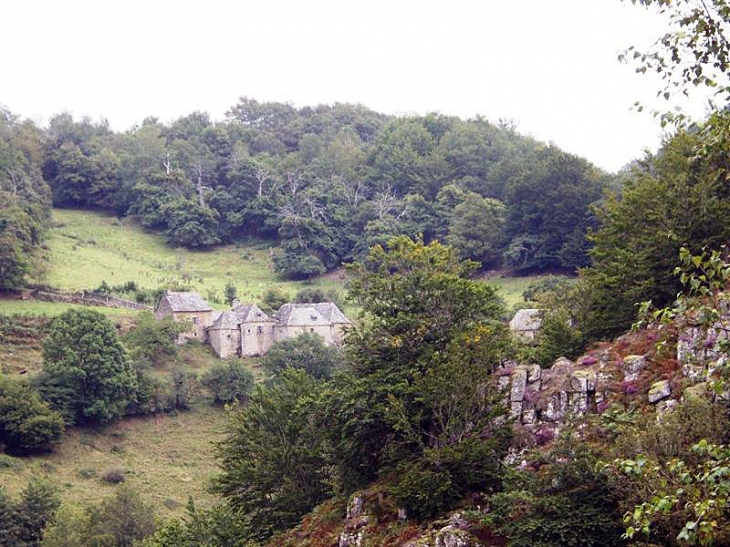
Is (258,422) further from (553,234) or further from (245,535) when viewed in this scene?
(553,234)

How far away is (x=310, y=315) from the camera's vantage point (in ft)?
237

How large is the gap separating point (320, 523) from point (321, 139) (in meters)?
113

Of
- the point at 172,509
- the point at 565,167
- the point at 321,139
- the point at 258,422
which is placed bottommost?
the point at 172,509

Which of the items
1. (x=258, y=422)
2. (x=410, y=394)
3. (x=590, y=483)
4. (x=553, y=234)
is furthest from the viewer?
(x=553, y=234)

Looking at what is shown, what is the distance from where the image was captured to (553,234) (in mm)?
78375

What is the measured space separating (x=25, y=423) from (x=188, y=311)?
21139 mm

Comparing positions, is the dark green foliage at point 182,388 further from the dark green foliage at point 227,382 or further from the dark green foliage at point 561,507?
the dark green foliage at point 561,507

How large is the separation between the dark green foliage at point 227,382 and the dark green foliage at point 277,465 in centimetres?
3054

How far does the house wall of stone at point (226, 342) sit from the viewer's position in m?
70.8

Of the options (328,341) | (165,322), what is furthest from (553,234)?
(165,322)

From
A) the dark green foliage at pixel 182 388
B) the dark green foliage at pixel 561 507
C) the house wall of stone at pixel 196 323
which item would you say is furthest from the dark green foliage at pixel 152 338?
the dark green foliage at pixel 561 507

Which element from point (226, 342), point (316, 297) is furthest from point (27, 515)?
point (316, 297)

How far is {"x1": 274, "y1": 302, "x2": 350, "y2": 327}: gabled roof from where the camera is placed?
71.6 metres

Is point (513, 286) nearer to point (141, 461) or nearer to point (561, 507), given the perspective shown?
point (141, 461)
